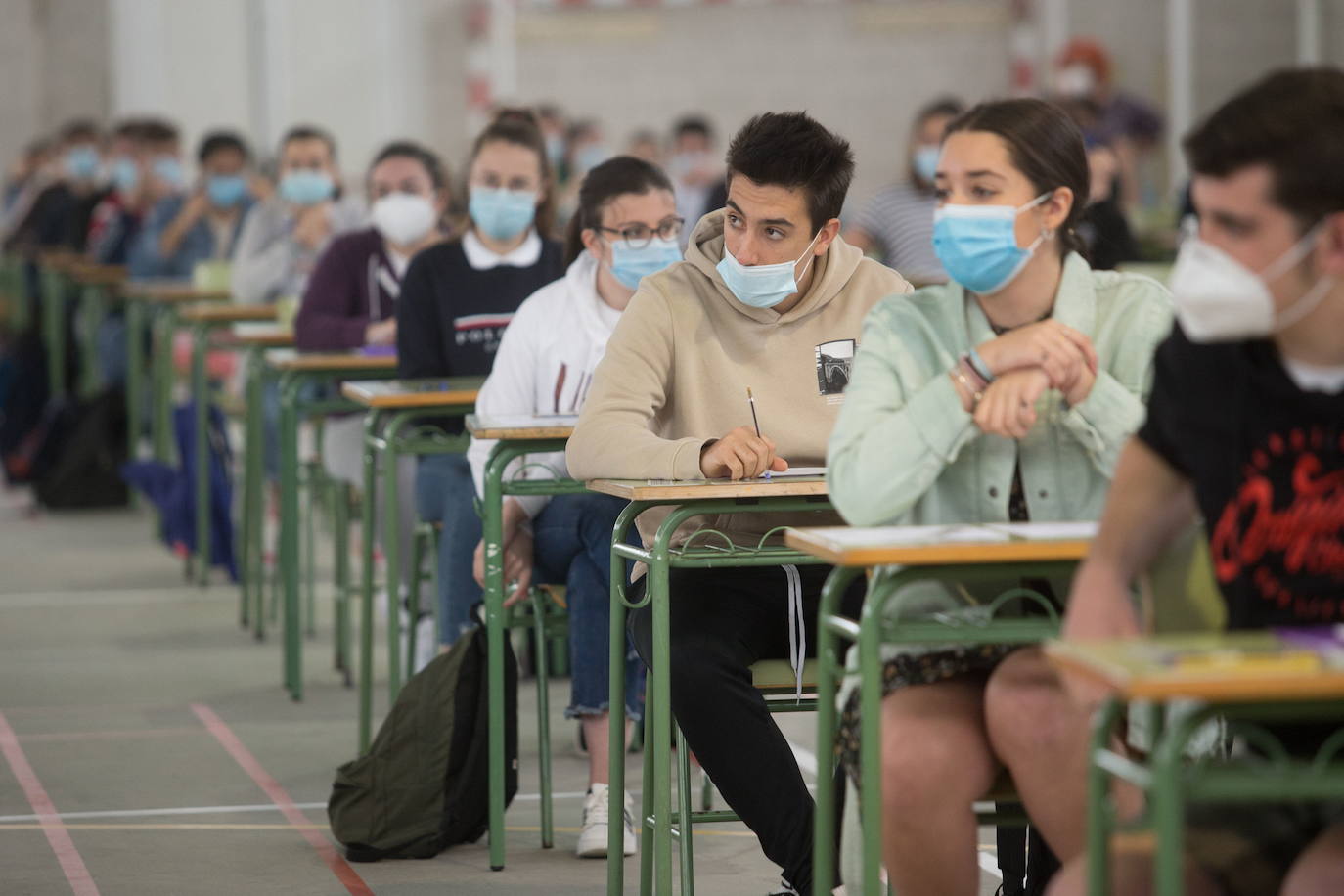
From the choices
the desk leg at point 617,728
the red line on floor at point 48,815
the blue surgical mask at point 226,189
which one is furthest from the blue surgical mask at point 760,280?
the blue surgical mask at point 226,189

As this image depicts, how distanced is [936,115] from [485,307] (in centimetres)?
357

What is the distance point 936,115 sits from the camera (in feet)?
27.1

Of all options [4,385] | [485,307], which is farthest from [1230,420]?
[4,385]

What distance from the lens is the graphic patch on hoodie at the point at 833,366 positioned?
349cm

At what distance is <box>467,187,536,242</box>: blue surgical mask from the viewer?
5.20m

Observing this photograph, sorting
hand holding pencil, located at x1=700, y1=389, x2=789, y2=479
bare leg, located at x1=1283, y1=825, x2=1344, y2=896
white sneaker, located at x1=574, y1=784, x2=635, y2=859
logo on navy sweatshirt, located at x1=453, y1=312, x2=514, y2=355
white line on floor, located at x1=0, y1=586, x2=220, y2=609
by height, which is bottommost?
white line on floor, located at x1=0, y1=586, x2=220, y2=609

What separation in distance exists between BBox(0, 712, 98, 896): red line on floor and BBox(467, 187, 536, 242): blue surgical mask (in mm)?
1644

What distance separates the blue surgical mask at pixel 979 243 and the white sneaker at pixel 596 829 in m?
1.44

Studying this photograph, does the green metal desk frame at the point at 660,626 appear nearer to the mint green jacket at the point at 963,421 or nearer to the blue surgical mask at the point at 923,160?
the mint green jacket at the point at 963,421

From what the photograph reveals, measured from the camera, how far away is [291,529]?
18.5ft

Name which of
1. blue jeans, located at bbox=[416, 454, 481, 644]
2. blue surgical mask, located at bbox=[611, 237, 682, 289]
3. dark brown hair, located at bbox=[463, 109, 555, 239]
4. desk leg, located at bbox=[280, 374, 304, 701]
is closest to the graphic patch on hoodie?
blue surgical mask, located at bbox=[611, 237, 682, 289]

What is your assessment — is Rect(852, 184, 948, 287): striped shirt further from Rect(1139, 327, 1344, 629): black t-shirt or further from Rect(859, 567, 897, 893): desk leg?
Rect(1139, 327, 1344, 629): black t-shirt

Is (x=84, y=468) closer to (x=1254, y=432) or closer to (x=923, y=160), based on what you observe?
(x=923, y=160)

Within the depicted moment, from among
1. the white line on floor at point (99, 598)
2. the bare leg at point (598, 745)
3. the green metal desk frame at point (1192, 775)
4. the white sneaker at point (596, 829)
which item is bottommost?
the white line on floor at point (99, 598)
